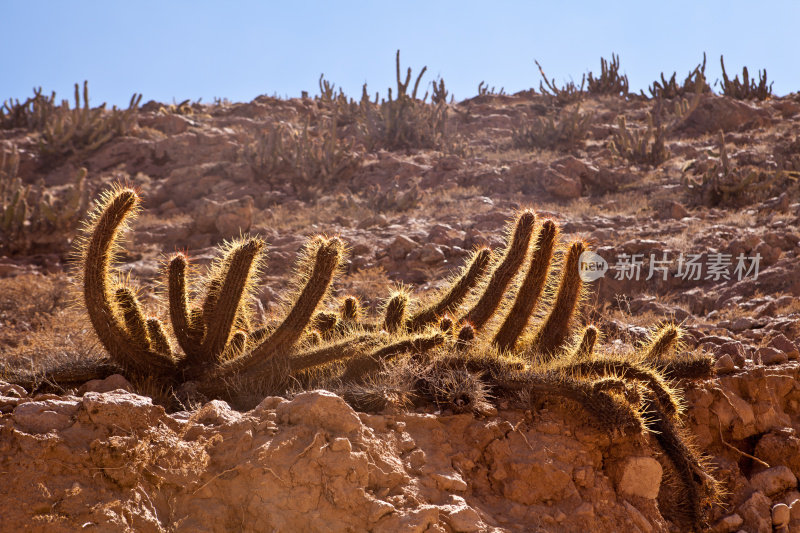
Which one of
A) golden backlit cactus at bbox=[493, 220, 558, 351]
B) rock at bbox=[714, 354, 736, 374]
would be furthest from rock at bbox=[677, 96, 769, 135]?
golden backlit cactus at bbox=[493, 220, 558, 351]

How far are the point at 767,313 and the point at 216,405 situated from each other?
606 cm

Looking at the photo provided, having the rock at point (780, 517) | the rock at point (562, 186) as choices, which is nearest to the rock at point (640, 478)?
the rock at point (780, 517)

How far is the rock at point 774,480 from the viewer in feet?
14.0

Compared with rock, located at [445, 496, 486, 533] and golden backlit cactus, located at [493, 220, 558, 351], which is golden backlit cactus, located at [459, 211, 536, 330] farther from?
rock, located at [445, 496, 486, 533]

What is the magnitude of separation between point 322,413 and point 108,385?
155 centimetres

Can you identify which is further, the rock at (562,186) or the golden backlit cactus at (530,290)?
the rock at (562,186)

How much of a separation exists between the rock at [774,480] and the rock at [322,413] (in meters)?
2.52

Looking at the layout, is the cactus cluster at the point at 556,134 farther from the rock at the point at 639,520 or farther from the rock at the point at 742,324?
the rock at the point at 639,520

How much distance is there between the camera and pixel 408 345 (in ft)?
14.3

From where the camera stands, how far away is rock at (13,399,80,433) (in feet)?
9.62

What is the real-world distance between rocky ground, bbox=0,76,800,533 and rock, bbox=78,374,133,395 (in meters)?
0.02

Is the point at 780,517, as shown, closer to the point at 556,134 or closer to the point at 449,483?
the point at 449,483

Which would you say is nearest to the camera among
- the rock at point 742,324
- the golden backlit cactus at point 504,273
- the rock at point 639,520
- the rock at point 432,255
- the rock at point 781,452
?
the rock at point 639,520

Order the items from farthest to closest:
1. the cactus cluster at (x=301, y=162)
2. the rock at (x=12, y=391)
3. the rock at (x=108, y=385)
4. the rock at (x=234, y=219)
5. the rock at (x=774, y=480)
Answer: the cactus cluster at (x=301, y=162) < the rock at (x=234, y=219) < the rock at (x=774, y=480) < the rock at (x=108, y=385) < the rock at (x=12, y=391)
